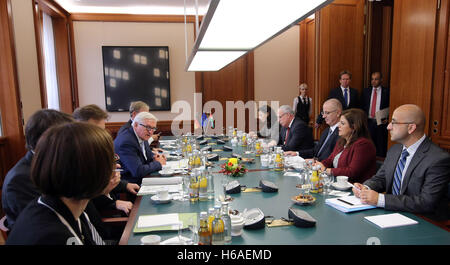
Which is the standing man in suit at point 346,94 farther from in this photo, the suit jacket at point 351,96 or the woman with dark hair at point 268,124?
the woman with dark hair at point 268,124

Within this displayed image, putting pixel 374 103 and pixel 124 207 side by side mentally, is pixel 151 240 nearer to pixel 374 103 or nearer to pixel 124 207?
pixel 124 207

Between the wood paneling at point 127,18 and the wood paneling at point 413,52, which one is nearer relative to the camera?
the wood paneling at point 413,52

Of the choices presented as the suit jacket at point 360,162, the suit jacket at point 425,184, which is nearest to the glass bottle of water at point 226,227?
the suit jacket at point 425,184

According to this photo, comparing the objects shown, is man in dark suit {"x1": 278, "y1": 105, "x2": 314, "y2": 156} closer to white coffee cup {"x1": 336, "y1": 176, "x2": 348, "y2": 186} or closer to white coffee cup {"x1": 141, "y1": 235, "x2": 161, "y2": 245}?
white coffee cup {"x1": 336, "y1": 176, "x2": 348, "y2": 186}

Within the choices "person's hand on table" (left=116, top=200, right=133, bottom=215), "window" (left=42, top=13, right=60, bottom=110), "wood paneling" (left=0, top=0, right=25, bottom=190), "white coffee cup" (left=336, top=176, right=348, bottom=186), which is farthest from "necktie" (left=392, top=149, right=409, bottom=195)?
"window" (left=42, top=13, right=60, bottom=110)

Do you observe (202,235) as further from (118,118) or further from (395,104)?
(118,118)

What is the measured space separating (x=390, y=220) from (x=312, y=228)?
414mm

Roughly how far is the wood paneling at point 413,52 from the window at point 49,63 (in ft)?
18.4

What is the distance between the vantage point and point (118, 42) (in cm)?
649

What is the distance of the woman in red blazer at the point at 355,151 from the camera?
8.46 ft

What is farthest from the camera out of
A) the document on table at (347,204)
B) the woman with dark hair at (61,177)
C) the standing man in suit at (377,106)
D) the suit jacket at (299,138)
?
the standing man in suit at (377,106)

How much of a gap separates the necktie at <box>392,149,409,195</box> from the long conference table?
51 centimetres

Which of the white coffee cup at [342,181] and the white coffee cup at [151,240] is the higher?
the white coffee cup at [342,181]

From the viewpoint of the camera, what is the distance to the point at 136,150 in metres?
3.00
